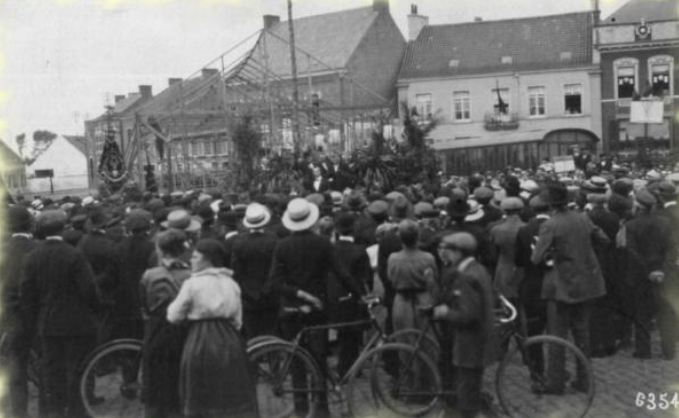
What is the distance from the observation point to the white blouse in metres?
6.53

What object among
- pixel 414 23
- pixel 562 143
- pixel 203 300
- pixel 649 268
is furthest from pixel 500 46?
pixel 203 300

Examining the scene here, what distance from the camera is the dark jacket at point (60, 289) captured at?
25.4 feet

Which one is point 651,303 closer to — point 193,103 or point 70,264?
point 70,264

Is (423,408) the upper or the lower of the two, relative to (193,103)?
lower

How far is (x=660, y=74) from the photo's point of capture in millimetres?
50688

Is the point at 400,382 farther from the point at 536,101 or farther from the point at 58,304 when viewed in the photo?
the point at 536,101

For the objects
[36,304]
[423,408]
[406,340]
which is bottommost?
[423,408]

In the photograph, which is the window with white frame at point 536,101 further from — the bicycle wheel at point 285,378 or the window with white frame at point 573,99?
the bicycle wheel at point 285,378

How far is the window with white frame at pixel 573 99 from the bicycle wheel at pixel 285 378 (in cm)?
4744

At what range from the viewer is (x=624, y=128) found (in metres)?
50.7

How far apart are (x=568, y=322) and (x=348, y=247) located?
7.49 feet

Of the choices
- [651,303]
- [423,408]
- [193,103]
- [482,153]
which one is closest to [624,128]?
[482,153]

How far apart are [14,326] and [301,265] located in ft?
8.85

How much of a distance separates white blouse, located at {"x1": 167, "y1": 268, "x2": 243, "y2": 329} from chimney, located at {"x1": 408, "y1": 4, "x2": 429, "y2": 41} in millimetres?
54215
